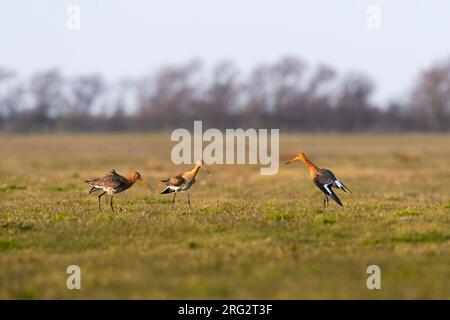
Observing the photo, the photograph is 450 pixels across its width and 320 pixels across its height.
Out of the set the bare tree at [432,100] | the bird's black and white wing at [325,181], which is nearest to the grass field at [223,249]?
the bird's black and white wing at [325,181]

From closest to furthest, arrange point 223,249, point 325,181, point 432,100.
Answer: point 223,249 → point 325,181 → point 432,100

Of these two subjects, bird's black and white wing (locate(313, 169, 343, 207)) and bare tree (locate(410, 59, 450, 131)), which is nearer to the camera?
bird's black and white wing (locate(313, 169, 343, 207))

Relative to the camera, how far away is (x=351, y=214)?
1586 centimetres

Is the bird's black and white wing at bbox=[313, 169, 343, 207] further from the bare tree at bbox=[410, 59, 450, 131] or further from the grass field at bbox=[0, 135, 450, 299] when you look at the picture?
the bare tree at bbox=[410, 59, 450, 131]

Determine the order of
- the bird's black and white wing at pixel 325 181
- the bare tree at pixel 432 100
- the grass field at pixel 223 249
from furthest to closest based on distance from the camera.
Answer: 1. the bare tree at pixel 432 100
2. the bird's black and white wing at pixel 325 181
3. the grass field at pixel 223 249

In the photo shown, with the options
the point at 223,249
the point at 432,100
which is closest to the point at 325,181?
the point at 223,249

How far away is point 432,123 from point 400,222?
11686 centimetres

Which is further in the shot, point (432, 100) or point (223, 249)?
point (432, 100)

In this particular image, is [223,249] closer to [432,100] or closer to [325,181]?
[325,181]

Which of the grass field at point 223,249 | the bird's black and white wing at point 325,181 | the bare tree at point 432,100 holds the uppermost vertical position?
the bare tree at point 432,100

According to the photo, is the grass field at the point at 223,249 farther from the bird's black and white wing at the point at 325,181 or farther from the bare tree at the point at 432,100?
the bare tree at the point at 432,100

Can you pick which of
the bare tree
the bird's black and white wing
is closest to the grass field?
the bird's black and white wing

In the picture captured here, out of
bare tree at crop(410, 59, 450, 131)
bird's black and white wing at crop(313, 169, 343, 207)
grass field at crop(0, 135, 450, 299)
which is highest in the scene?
bare tree at crop(410, 59, 450, 131)
